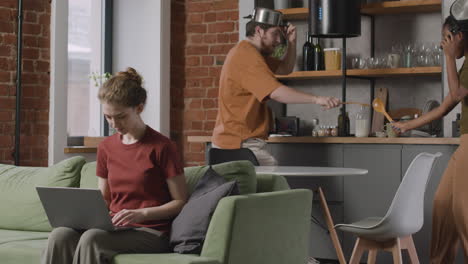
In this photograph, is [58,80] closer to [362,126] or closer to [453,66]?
[362,126]

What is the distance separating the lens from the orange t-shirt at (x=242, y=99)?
4445mm

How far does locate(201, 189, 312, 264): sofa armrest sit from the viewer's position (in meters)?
3.00

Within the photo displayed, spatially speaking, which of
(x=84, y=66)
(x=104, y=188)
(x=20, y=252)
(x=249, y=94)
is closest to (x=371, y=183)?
(x=249, y=94)

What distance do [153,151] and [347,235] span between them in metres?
2.39

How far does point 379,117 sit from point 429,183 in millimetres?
912

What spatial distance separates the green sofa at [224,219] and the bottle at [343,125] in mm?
2164

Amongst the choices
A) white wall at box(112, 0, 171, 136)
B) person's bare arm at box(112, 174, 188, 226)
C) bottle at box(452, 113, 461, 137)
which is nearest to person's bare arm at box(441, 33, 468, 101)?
bottle at box(452, 113, 461, 137)

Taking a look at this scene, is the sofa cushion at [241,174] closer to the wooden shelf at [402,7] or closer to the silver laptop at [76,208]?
the silver laptop at [76,208]

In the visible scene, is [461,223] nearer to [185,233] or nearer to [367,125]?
[367,125]

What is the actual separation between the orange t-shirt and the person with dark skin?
99 cm

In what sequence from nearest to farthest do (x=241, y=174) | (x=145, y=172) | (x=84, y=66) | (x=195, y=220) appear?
(x=195, y=220)
(x=145, y=172)
(x=241, y=174)
(x=84, y=66)

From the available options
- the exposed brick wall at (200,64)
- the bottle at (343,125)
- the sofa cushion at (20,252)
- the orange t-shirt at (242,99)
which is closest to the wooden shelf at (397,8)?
the bottle at (343,125)

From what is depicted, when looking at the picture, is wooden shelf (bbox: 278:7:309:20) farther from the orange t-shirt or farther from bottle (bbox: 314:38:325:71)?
the orange t-shirt

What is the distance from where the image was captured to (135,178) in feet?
10.7
